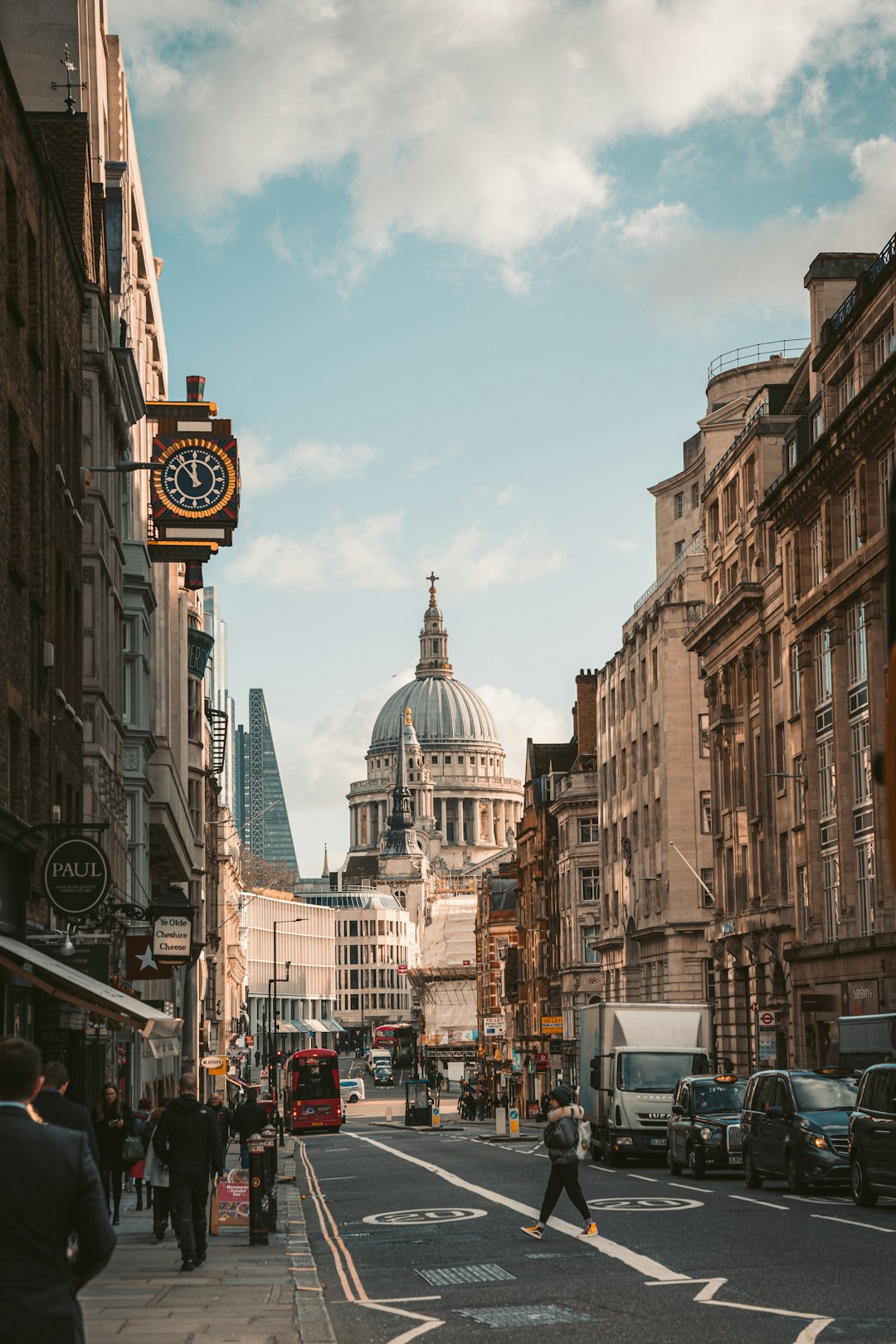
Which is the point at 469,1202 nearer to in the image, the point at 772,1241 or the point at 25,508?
the point at 772,1241

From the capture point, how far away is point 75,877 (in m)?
22.8

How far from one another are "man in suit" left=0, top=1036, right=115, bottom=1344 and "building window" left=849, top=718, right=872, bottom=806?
4648cm

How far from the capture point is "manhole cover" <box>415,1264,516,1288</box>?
1802cm

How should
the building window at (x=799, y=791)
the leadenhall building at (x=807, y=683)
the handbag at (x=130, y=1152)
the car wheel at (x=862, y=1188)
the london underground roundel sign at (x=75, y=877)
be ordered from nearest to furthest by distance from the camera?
the london underground roundel sign at (x=75, y=877), the car wheel at (x=862, y=1188), the handbag at (x=130, y=1152), the leadenhall building at (x=807, y=683), the building window at (x=799, y=791)

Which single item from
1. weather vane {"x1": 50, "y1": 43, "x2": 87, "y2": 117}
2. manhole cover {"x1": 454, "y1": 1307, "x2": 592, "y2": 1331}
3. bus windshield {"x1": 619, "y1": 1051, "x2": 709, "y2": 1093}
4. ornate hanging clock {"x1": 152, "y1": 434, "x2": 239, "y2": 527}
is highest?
weather vane {"x1": 50, "y1": 43, "x2": 87, "y2": 117}

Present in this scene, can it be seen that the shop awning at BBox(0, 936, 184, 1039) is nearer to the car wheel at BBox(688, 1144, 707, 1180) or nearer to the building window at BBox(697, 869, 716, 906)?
the car wheel at BBox(688, 1144, 707, 1180)

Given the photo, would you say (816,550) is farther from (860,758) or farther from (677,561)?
A: (677,561)

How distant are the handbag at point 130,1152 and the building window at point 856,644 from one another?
29.3 meters

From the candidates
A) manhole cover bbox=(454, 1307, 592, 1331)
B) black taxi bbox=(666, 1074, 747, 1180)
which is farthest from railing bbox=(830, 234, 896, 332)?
manhole cover bbox=(454, 1307, 592, 1331)

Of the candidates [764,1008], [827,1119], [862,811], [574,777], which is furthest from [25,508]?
[574,777]

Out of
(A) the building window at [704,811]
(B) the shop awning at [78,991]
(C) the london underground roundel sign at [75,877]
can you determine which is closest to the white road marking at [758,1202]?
(B) the shop awning at [78,991]

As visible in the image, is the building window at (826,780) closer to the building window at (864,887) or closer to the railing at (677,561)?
the building window at (864,887)

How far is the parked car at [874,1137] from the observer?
24.4 m

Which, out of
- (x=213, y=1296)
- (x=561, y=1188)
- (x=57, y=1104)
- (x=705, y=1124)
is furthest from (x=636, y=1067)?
(x=57, y=1104)
